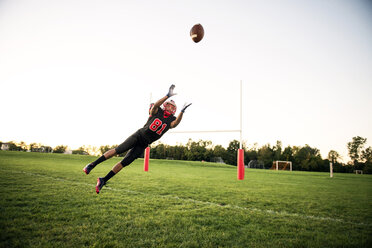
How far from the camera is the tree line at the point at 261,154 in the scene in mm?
51000

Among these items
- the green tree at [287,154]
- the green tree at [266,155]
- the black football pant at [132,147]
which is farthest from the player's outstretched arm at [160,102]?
the green tree at [266,155]

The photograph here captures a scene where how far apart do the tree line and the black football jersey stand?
43.8 meters

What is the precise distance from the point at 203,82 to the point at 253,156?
5842 centimetres

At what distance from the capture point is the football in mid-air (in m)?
5.30

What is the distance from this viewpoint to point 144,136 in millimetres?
3850

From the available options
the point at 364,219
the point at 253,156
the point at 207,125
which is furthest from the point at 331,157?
the point at 364,219

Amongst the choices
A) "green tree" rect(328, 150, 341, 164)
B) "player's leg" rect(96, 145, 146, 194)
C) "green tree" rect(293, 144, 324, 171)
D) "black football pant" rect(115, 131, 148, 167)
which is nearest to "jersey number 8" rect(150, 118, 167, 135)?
"black football pant" rect(115, 131, 148, 167)

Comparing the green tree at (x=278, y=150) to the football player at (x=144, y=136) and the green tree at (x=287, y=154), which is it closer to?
the green tree at (x=287, y=154)

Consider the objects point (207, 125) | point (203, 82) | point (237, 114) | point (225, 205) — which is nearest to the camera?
point (225, 205)

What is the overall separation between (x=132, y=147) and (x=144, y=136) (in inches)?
12.6

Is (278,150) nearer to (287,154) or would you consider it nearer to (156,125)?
(287,154)

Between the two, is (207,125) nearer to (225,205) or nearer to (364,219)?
(225,205)

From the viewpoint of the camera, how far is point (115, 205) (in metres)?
3.80

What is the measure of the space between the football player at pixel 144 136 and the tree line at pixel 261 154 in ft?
144
